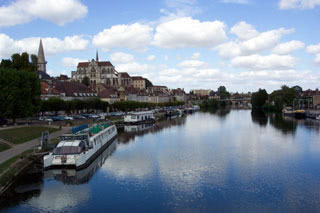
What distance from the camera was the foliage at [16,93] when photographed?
46656mm

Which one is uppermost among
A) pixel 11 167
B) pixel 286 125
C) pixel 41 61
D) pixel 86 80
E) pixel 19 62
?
pixel 41 61

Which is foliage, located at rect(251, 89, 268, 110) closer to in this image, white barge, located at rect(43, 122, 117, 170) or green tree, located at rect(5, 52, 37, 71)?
green tree, located at rect(5, 52, 37, 71)

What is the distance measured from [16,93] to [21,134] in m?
11.2

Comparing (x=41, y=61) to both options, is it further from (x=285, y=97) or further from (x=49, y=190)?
(x=49, y=190)

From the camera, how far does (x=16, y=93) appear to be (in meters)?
48.8

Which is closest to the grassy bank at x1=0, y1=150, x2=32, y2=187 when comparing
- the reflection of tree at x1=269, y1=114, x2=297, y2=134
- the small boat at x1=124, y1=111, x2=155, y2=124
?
the small boat at x1=124, y1=111, x2=155, y2=124

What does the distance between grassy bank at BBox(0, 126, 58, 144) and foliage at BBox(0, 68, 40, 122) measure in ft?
14.6

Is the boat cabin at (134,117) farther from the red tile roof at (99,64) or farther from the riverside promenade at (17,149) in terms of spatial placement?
the red tile roof at (99,64)

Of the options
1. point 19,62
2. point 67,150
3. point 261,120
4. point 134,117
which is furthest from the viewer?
point 261,120

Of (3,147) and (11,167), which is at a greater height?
(3,147)

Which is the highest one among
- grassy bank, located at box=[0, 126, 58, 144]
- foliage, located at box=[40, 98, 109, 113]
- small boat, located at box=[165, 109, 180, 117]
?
foliage, located at box=[40, 98, 109, 113]

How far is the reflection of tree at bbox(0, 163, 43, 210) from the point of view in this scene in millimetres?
21356

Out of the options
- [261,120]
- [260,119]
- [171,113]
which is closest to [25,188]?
[261,120]

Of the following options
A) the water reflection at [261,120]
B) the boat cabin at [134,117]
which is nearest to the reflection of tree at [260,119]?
the water reflection at [261,120]
